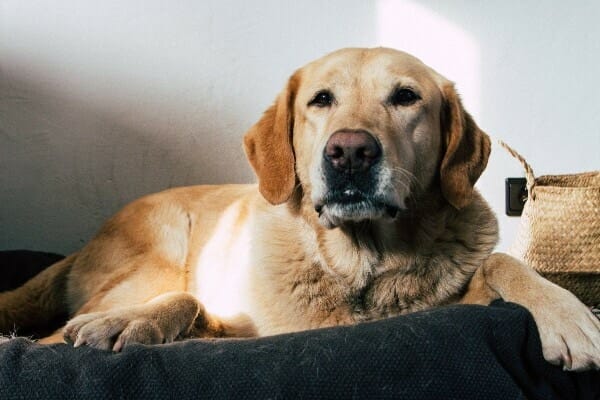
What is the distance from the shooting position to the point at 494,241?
6.33ft

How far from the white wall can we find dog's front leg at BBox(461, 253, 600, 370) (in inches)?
67.8

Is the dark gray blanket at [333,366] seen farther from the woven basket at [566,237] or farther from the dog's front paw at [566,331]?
the woven basket at [566,237]

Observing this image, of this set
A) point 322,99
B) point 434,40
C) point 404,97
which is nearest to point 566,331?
point 404,97

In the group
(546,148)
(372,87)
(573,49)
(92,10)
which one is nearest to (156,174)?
(92,10)

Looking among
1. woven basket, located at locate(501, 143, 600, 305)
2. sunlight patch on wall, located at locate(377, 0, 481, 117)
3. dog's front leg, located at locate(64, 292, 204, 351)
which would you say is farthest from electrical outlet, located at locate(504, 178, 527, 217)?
dog's front leg, located at locate(64, 292, 204, 351)

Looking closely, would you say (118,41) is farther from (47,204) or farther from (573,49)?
(573,49)

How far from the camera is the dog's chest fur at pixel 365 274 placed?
1799 mm

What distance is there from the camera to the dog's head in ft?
5.32

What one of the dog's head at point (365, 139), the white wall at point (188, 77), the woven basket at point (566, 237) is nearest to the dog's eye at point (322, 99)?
the dog's head at point (365, 139)

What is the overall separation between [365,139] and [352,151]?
45 mm

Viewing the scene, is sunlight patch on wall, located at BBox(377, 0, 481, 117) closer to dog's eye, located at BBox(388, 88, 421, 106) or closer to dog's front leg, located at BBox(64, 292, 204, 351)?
dog's eye, located at BBox(388, 88, 421, 106)

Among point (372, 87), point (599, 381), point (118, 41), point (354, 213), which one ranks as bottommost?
point (599, 381)

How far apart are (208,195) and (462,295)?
124 cm

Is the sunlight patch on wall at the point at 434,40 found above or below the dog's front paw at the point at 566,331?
above
